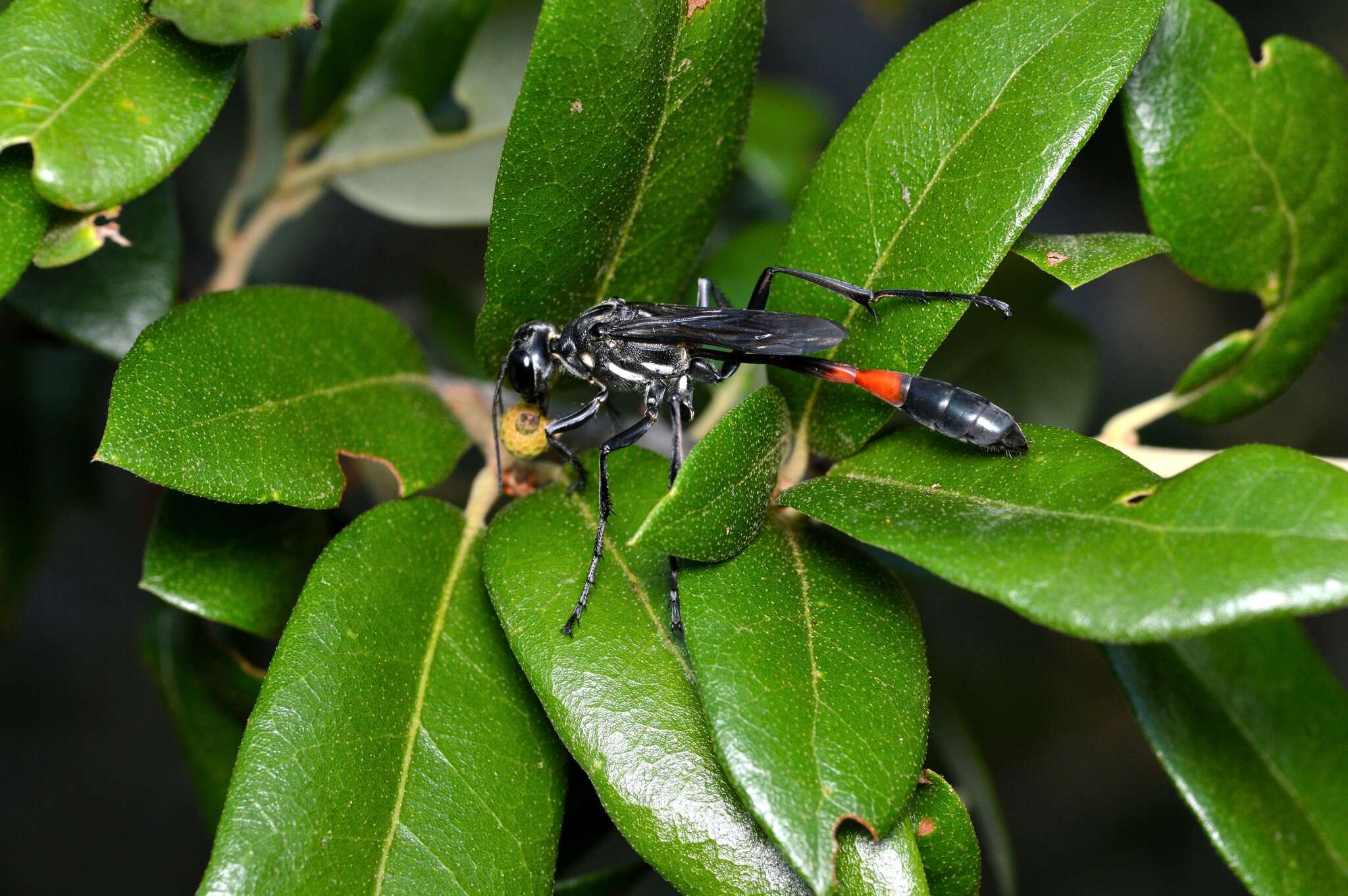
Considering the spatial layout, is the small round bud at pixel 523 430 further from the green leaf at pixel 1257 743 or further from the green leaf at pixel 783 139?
the green leaf at pixel 783 139

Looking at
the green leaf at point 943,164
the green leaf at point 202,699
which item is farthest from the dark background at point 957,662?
the green leaf at point 943,164

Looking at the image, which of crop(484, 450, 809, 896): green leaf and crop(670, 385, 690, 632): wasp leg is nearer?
crop(484, 450, 809, 896): green leaf

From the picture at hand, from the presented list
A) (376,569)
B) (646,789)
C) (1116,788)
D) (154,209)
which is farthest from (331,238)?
(1116,788)

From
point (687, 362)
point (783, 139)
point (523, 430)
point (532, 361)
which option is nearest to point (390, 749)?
point (523, 430)

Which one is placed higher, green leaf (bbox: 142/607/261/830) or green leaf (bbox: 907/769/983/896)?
green leaf (bbox: 907/769/983/896)

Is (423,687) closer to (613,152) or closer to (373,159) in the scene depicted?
(613,152)

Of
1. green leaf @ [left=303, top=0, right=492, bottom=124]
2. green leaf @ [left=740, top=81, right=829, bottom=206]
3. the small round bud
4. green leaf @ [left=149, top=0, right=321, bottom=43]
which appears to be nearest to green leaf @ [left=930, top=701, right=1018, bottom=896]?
the small round bud

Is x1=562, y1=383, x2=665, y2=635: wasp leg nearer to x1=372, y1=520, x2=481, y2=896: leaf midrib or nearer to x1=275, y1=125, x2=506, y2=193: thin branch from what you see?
x1=372, y1=520, x2=481, y2=896: leaf midrib

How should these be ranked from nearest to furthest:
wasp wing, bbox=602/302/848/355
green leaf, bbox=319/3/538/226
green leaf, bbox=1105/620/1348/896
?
wasp wing, bbox=602/302/848/355 → green leaf, bbox=1105/620/1348/896 → green leaf, bbox=319/3/538/226
